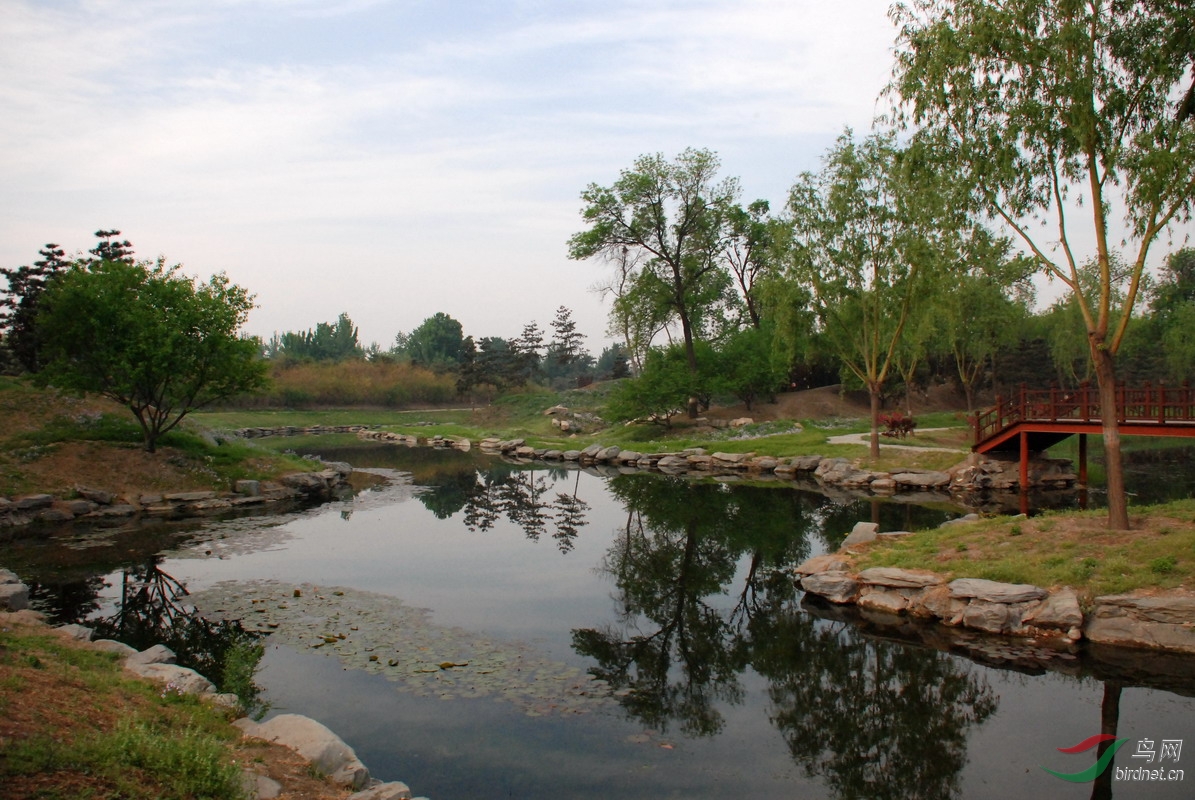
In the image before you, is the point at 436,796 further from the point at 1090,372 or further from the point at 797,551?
the point at 1090,372

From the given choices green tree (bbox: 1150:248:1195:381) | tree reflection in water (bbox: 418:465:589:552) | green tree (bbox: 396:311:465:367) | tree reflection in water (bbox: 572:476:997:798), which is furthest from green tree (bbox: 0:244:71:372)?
green tree (bbox: 396:311:465:367)

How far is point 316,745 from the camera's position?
287 inches

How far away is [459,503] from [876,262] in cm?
1727

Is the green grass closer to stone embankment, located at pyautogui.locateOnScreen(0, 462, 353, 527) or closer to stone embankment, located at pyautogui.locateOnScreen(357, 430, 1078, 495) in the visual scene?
stone embankment, located at pyautogui.locateOnScreen(357, 430, 1078, 495)

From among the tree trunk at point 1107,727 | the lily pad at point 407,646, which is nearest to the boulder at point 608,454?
the lily pad at point 407,646

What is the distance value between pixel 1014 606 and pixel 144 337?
83.9ft

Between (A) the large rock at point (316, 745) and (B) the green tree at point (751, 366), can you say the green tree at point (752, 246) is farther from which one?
(A) the large rock at point (316, 745)

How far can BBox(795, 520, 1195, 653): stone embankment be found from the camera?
36.0ft

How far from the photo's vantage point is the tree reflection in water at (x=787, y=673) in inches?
334

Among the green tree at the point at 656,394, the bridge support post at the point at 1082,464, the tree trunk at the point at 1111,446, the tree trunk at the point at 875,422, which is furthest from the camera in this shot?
the green tree at the point at 656,394

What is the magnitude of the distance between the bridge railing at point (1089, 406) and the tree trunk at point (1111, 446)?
7.18 m

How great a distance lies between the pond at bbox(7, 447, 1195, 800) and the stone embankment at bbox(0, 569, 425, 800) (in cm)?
90

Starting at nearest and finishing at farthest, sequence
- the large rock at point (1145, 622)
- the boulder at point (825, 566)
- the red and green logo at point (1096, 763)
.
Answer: the red and green logo at point (1096, 763), the large rock at point (1145, 622), the boulder at point (825, 566)

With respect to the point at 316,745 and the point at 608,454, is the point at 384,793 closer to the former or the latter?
the point at 316,745
